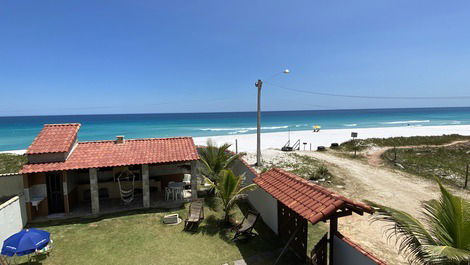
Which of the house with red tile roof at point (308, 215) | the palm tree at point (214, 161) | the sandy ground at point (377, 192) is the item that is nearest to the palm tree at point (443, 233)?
the house with red tile roof at point (308, 215)

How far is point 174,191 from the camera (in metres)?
11.9

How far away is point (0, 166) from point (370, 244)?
2581cm

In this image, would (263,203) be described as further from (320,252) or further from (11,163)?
(11,163)

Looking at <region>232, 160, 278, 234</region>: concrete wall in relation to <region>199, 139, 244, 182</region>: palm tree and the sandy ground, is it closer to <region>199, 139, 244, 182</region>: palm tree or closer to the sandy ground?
<region>199, 139, 244, 182</region>: palm tree

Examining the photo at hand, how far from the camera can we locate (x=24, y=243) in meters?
6.35

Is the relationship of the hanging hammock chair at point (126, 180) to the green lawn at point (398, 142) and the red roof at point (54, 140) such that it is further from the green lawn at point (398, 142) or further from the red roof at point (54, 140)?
the green lawn at point (398, 142)

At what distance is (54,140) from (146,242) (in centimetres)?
626

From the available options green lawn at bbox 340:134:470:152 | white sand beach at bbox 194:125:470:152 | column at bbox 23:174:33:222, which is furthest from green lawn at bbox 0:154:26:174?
green lawn at bbox 340:134:470:152

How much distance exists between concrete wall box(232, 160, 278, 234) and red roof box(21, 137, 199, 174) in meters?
2.64

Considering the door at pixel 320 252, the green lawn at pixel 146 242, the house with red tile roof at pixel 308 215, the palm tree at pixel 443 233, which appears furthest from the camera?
the green lawn at pixel 146 242

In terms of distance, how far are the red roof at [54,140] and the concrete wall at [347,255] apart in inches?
409

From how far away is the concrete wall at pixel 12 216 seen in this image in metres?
7.98

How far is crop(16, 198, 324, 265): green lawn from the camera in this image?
7.51 m

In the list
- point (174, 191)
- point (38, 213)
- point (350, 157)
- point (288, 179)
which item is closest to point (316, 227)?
point (288, 179)
